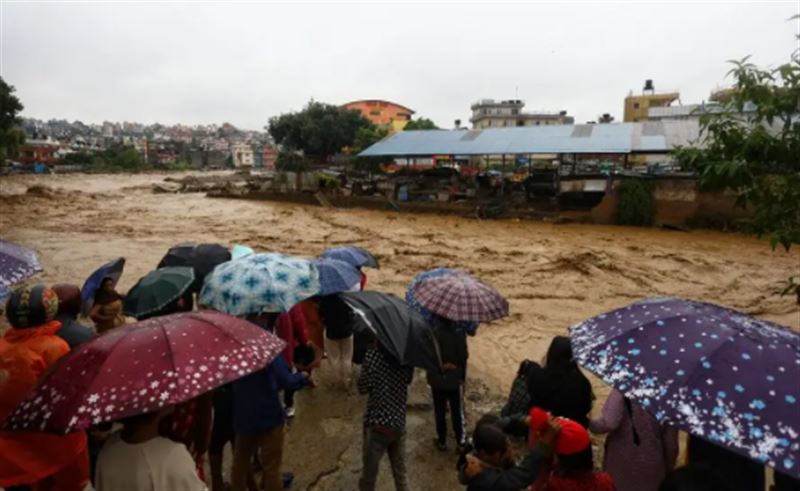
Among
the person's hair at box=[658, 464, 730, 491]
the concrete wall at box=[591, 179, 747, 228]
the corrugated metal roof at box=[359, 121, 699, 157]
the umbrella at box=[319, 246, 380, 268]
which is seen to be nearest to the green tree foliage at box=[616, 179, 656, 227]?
the concrete wall at box=[591, 179, 747, 228]

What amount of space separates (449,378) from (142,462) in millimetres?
2212

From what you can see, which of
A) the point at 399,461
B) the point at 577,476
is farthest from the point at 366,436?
the point at 577,476

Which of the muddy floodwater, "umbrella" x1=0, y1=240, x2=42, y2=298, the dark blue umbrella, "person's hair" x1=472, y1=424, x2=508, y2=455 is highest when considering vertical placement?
"umbrella" x1=0, y1=240, x2=42, y2=298

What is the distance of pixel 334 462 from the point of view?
12.6 ft

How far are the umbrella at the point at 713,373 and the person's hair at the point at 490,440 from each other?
19.3 inches

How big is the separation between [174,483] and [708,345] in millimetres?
2120

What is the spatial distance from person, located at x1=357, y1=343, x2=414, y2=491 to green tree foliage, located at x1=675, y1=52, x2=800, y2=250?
201cm

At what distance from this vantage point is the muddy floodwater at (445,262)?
4.30 m

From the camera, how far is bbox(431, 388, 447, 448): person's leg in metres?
3.83

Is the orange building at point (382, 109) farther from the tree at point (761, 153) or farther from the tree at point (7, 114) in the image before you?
the tree at point (761, 153)

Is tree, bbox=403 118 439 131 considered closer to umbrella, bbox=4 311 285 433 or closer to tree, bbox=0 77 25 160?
tree, bbox=0 77 25 160

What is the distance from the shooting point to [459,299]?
344 cm

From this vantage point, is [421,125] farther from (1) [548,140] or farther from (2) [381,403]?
(2) [381,403]

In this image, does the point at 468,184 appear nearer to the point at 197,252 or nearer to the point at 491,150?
the point at 491,150
